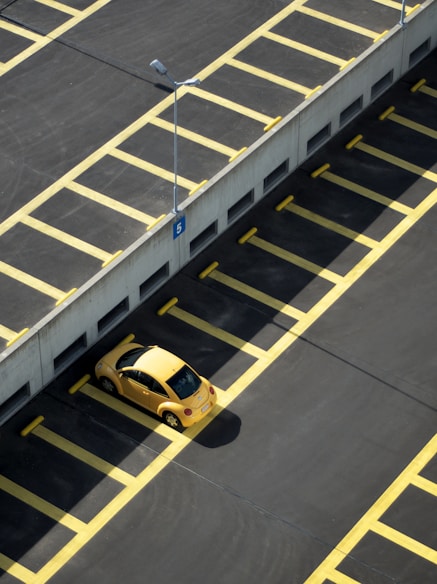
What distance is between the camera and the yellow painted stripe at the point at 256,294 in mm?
65375

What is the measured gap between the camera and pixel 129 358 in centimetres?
6162

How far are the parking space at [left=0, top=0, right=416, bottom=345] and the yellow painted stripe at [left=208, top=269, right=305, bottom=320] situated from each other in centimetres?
355

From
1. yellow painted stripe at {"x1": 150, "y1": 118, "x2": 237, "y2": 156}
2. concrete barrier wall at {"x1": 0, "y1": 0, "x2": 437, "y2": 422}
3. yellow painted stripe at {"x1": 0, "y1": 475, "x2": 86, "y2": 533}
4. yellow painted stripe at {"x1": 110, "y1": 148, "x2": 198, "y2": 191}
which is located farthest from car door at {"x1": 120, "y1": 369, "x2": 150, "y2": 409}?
yellow painted stripe at {"x1": 150, "y1": 118, "x2": 237, "y2": 156}

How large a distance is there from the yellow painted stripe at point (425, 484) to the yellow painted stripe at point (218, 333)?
786cm

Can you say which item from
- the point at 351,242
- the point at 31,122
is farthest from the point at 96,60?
the point at 351,242

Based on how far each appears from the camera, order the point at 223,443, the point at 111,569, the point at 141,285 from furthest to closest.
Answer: the point at 141,285 < the point at 223,443 < the point at 111,569

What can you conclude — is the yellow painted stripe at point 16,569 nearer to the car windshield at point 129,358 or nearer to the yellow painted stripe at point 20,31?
the car windshield at point 129,358

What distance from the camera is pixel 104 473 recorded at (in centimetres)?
5922

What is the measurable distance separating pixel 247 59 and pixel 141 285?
12965 mm

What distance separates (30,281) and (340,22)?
822 inches

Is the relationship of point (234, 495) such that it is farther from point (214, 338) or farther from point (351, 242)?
point (351, 242)

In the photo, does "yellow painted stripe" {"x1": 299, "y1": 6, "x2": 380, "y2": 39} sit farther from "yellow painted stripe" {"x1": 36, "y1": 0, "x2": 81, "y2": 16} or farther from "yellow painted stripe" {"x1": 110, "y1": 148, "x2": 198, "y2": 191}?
"yellow painted stripe" {"x1": 110, "y1": 148, "x2": 198, "y2": 191}

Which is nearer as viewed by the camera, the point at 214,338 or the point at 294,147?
the point at 214,338

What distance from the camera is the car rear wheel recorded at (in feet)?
199
